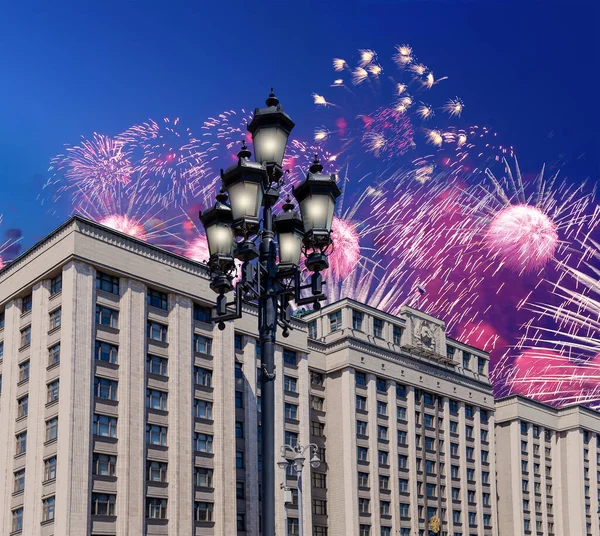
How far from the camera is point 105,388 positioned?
62094 millimetres

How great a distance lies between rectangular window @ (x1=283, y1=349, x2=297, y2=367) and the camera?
77.6 m

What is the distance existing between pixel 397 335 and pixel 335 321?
7.54m

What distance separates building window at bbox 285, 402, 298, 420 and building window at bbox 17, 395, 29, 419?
21.5 meters

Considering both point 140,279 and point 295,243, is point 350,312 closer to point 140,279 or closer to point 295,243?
point 140,279

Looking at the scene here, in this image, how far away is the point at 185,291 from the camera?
68.0m

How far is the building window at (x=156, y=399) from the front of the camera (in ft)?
212

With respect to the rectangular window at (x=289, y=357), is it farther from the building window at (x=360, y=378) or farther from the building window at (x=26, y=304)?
the building window at (x=26, y=304)

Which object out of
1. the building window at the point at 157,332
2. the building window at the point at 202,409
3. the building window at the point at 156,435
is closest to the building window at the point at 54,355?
the building window at the point at 157,332

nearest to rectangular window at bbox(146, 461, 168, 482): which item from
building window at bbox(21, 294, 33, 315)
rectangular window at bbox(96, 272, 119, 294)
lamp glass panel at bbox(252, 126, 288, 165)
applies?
rectangular window at bbox(96, 272, 119, 294)

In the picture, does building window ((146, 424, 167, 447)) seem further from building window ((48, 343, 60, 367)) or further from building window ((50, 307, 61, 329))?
building window ((50, 307, 61, 329))

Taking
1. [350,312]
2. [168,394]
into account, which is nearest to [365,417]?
[350,312]

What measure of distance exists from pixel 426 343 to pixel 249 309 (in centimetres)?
2630

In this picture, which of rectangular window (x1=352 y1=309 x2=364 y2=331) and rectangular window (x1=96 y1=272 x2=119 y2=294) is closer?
rectangular window (x1=96 y1=272 x2=119 y2=294)

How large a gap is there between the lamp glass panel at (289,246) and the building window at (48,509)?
43301 mm
